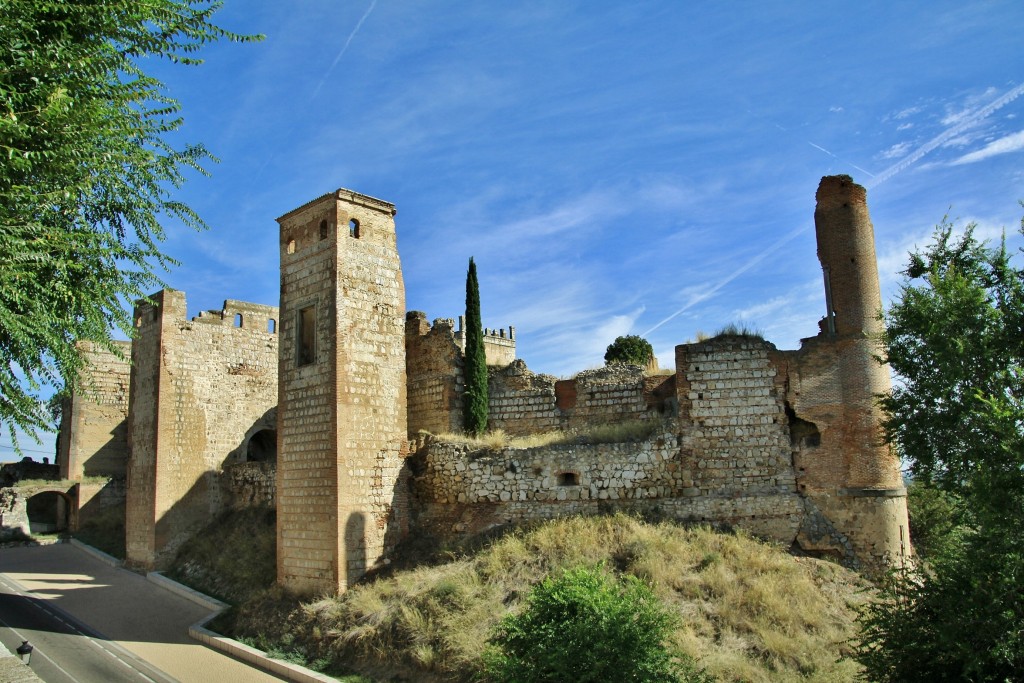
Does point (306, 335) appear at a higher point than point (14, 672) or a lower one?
higher

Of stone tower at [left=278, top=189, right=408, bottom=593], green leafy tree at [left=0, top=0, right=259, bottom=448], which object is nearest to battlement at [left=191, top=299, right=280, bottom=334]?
stone tower at [left=278, top=189, right=408, bottom=593]

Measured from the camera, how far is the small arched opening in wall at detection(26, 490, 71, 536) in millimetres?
28375

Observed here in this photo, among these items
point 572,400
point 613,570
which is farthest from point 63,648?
point 572,400

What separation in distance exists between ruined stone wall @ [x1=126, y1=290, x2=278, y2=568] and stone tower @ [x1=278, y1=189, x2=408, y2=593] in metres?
6.56

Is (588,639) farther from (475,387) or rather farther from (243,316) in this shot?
(243,316)

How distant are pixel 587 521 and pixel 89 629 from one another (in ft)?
35.9

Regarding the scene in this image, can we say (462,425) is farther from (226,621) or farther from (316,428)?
(226,621)

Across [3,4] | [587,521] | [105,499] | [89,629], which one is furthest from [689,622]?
[105,499]

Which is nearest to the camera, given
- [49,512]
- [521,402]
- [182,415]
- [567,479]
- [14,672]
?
[14,672]

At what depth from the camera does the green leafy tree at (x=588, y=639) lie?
9414mm

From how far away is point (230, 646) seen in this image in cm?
1479

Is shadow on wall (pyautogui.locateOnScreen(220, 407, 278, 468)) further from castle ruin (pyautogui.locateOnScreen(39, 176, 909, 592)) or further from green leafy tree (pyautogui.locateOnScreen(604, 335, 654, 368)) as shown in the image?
green leafy tree (pyautogui.locateOnScreen(604, 335, 654, 368))

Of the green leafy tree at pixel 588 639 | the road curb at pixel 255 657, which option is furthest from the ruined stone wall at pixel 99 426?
the green leafy tree at pixel 588 639

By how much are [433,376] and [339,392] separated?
463 cm
